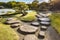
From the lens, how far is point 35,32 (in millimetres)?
2428

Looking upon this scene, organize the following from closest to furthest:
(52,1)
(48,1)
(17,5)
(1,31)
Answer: (1,31)
(17,5)
(52,1)
(48,1)

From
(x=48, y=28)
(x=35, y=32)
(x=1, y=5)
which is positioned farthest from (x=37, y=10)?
(x=35, y=32)

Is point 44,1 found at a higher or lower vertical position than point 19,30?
higher

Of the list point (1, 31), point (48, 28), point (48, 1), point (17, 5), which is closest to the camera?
point (1, 31)

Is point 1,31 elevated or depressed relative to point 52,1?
depressed

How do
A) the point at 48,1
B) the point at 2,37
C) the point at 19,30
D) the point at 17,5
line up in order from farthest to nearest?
the point at 48,1, the point at 17,5, the point at 19,30, the point at 2,37

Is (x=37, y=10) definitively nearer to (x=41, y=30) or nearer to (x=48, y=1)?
(x=48, y=1)

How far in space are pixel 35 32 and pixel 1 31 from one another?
676 mm

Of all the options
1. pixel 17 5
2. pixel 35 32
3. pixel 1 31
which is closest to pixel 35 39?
pixel 35 32

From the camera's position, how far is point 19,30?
8.09 feet

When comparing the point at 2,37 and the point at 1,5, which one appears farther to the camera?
the point at 1,5

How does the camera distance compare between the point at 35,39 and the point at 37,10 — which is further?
the point at 37,10

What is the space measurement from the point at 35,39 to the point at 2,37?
58 centimetres

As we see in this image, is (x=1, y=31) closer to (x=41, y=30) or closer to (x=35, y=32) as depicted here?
(x=35, y=32)
